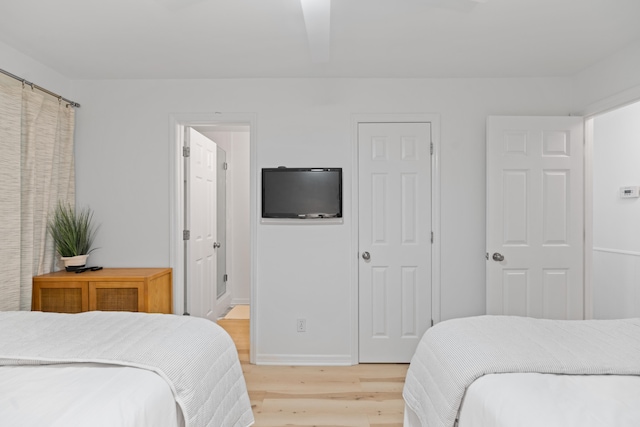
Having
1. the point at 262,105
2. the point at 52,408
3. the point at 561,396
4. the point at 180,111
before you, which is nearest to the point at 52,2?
the point at 180,111

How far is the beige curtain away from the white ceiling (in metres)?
0.39

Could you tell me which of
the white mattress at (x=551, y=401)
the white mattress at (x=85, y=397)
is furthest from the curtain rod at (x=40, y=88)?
the white mattress at (x=551, y=401)

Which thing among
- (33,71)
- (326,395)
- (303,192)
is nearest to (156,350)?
(326,395)

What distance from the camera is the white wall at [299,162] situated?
11.6 ft

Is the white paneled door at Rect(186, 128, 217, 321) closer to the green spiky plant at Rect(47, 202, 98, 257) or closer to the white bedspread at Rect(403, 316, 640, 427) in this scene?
the green spiky plant at Rect(47, 202, 98, 257)

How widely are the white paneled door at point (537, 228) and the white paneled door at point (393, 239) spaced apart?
0.53 metres

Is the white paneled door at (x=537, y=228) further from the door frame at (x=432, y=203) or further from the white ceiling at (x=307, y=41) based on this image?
the white ceiling at (x=307, y=41)

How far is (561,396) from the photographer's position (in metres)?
1.26

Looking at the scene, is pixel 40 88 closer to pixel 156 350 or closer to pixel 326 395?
pixel 156 350

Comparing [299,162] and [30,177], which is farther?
[299,162]

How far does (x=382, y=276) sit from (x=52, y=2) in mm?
2932

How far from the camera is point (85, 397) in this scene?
1.21m

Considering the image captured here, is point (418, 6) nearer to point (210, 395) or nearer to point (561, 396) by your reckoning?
point (561, 396)

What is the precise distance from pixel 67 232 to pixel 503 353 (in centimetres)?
321
